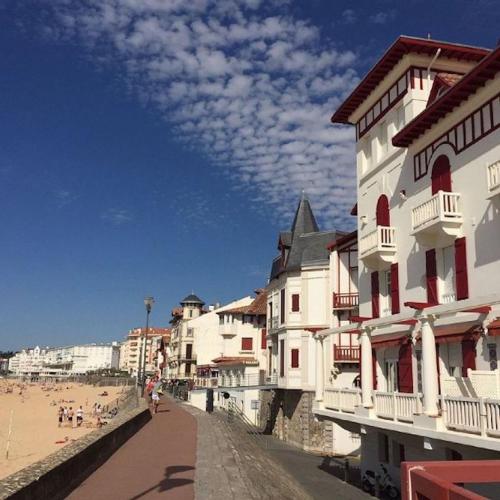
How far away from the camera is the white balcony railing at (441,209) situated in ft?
49.6

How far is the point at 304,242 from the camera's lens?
35062 millimetres

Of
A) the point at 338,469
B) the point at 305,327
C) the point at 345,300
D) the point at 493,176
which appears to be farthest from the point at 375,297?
the point at 305,327

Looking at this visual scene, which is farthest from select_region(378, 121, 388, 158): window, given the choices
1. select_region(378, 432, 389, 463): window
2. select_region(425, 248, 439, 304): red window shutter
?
select_region(378, 432, 389, 463): window

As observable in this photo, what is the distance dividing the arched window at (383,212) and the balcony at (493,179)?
637cm

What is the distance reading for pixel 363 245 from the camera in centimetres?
2059

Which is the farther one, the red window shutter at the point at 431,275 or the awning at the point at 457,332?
the red window shutter at the point at 431,275

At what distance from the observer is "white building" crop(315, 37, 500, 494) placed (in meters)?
12.9

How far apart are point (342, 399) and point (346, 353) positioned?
10.9m

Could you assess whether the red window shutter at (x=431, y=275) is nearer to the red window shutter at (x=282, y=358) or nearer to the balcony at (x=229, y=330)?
the red window shutter at (x=282, y=358)

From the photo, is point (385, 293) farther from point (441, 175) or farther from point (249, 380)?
point (249, 380)

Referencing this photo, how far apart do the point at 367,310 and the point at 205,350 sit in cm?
5096

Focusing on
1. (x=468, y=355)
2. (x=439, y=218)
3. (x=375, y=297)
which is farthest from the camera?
(x=375, y=297)

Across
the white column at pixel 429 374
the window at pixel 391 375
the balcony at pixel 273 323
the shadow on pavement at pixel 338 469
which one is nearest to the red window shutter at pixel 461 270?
the white column at pixel 429 374

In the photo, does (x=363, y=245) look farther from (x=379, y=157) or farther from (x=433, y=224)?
(x=433, y=224)
